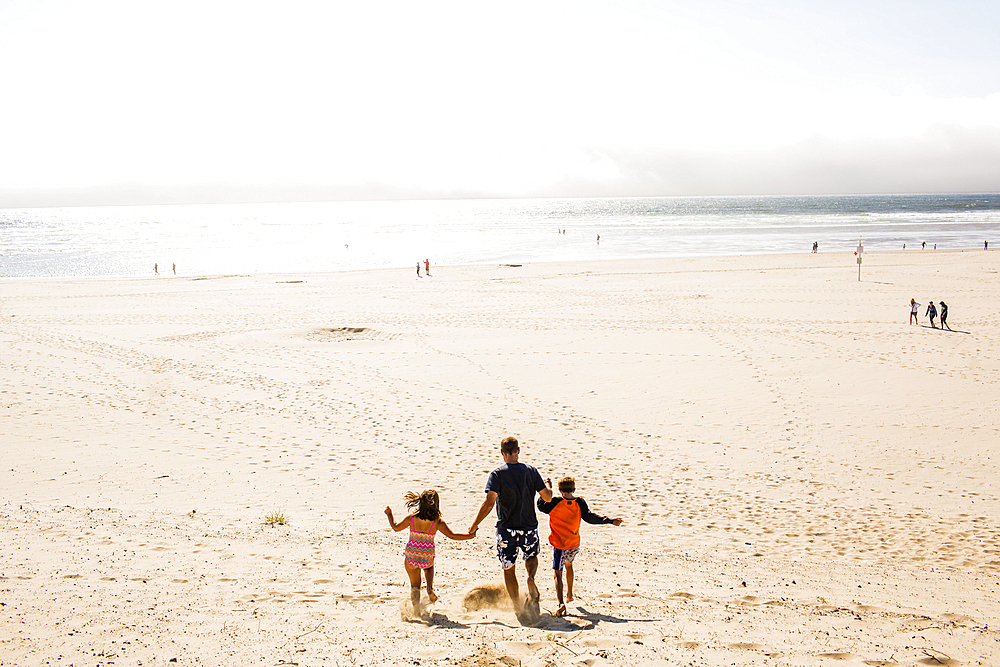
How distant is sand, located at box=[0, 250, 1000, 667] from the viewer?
4926 millimetres

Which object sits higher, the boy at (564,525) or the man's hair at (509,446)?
the man's hair at (509,446)

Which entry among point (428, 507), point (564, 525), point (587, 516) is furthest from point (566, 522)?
point (428, 507)

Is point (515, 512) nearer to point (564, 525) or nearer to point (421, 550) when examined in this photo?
point (564, 525)

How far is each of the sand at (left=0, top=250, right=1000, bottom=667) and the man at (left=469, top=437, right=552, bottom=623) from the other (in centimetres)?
30

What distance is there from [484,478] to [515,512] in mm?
4148

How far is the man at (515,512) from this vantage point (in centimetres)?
535

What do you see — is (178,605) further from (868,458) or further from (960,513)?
(868,458)

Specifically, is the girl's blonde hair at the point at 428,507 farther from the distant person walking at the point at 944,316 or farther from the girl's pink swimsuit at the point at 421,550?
the distant person walking at the point at 944,316

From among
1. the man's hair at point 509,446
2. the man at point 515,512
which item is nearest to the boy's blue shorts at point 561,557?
the man at point 515,512

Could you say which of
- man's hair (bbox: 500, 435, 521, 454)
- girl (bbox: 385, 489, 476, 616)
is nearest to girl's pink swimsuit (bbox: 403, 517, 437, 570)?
girl (bbox: 385, 489, 476, 616)

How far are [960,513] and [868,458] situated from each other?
6.89ft

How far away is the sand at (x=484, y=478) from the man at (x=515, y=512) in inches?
11.7

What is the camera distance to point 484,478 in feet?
31.0

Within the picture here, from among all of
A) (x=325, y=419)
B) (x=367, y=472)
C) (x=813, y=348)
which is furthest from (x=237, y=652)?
(x=813, y=348)
